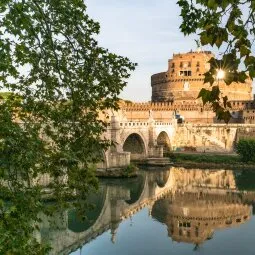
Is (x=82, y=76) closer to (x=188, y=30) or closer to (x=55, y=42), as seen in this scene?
(x=55, y=42)

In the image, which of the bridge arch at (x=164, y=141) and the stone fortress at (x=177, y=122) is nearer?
the stone fortress at (x=177, y=122)

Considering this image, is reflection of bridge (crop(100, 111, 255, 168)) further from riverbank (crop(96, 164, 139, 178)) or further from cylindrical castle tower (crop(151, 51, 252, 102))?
cylindrical castle tower (crop(151, 51, 252, 102))

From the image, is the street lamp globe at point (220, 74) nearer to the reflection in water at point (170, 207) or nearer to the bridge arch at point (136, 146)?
the reflection in water at point (170, 207)

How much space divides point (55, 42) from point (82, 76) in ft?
1.45

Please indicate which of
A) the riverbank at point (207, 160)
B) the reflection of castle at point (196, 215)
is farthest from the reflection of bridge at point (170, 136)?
Result: the reflection of castle at point (196, 215)

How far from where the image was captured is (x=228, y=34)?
1.93 metres

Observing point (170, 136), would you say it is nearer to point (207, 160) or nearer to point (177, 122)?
point (177, 122)

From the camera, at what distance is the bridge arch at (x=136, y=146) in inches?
1087

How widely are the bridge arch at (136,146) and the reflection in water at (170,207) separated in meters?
3.62

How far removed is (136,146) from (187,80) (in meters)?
14.8

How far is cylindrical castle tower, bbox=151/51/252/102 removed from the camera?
40500 mm

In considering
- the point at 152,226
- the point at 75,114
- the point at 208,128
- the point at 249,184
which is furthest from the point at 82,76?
the point at 208,128

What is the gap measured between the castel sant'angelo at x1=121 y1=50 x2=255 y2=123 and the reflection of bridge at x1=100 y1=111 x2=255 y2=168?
3.40 m

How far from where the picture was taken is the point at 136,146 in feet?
91.5
